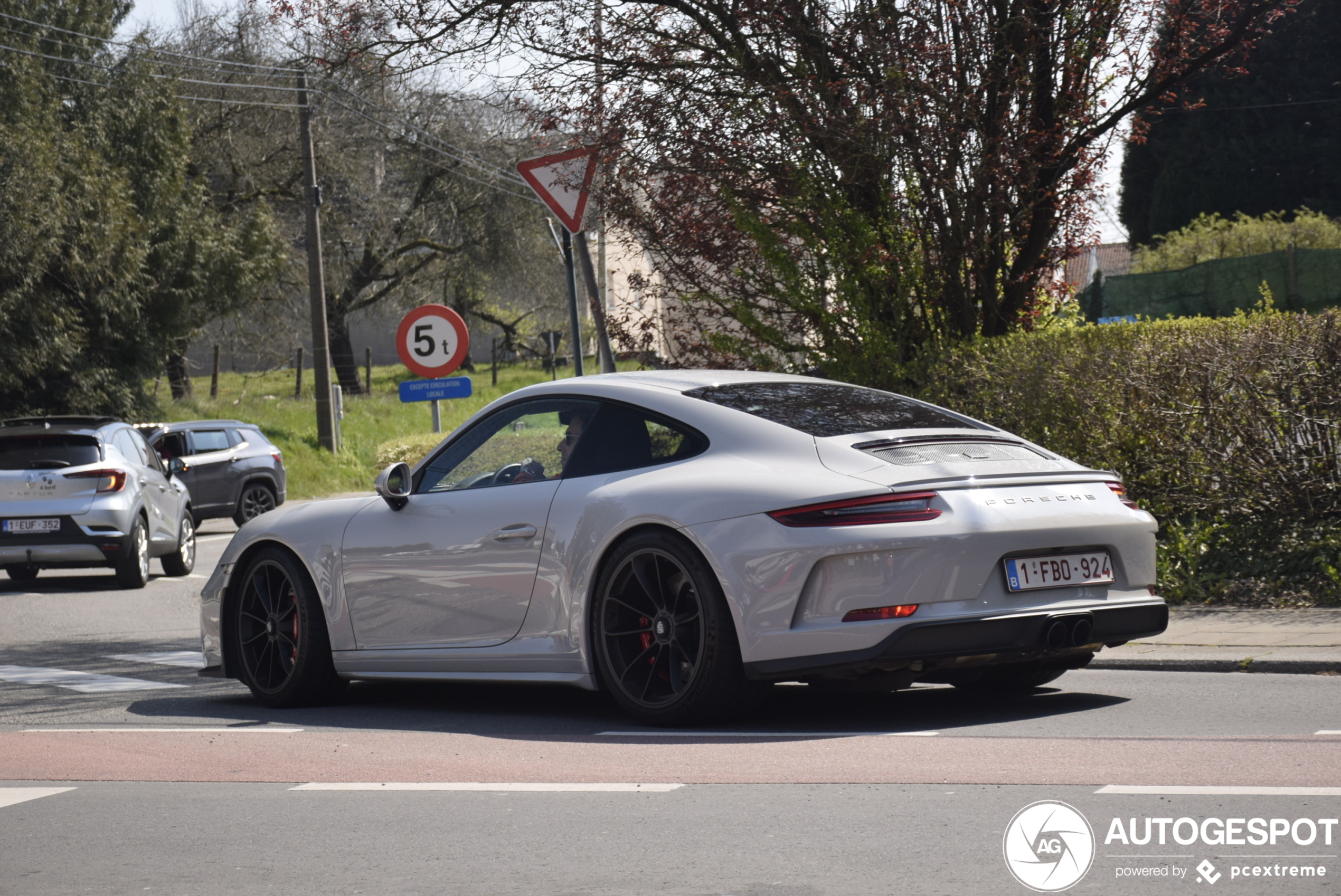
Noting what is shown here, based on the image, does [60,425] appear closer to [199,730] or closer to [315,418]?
[199,730]

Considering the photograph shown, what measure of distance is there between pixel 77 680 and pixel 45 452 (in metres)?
6.82

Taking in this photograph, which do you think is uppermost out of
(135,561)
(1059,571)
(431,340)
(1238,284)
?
(1238,284)

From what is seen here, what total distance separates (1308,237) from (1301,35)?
13.9 m

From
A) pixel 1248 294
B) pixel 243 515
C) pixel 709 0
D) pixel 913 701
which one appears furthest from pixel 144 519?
pixel 1248 294

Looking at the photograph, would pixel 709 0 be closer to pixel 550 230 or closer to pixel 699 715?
pixel 550 230

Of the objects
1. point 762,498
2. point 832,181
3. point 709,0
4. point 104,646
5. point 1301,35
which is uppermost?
point 1301,35

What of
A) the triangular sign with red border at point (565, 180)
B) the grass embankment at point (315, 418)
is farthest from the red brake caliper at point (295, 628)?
the grass embankment at point (315, 418)

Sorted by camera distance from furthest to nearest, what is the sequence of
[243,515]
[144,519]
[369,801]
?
[243,515], [144,519], [369,801]

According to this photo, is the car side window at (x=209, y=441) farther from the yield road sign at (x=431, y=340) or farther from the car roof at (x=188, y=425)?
the yield road sign at (x=431, y=340)

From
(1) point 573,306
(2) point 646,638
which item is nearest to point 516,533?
(2) point 646,638

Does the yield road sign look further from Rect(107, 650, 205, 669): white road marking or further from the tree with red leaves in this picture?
Rect(107, 650, 205, 669): white road marking

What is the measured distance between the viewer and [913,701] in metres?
6.82

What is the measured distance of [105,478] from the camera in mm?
15453

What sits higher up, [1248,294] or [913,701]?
[1248,294]
